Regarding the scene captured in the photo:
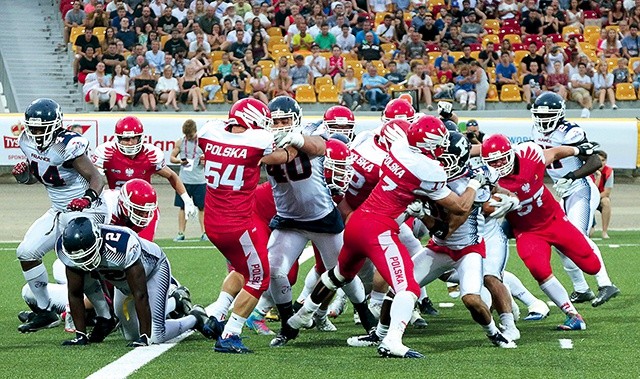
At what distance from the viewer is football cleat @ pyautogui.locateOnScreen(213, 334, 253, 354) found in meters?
7.43

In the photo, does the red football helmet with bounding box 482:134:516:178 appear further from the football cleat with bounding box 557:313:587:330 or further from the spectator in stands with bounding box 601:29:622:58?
the spectator in stands with bounding box 601:29:622:58

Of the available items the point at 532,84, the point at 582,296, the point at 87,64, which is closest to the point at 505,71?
the point at 532,84

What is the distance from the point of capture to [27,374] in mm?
6738

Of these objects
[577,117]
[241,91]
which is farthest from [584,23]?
[241,91]

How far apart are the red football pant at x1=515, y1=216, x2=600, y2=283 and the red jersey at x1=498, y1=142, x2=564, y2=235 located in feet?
0.21

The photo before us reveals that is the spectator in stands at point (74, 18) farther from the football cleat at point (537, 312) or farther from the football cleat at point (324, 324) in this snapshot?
the football cleat at point (537, 312)

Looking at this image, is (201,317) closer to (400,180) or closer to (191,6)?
(400,180)

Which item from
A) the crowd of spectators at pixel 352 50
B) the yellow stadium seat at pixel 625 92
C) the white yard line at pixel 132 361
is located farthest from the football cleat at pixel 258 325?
the yellow stadium seat at pixel 625 92

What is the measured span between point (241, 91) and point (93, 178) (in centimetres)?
1219

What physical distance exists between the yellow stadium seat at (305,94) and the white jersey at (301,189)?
41.2 ft

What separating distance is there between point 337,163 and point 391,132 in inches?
23.5

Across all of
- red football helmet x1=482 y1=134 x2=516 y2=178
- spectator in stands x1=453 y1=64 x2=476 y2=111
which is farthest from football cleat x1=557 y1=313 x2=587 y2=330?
spectator in stands x1=453 y1=64 x2=476 y2=111

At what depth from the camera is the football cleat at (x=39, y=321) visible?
852 cm

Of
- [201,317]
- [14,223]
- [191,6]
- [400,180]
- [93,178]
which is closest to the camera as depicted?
[400,180]
